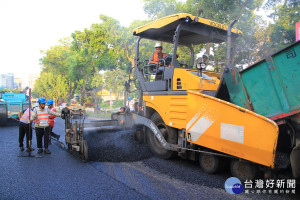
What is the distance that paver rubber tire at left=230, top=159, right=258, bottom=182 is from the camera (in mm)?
3414

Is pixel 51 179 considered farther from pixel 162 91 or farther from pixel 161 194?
pixel 162 91

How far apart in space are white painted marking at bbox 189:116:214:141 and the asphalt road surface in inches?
27.5

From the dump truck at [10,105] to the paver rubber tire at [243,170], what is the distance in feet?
37.7

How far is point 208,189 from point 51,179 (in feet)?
8.53

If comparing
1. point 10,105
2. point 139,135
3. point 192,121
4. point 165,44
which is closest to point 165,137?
point 192,121

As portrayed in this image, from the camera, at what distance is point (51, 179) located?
4000mm

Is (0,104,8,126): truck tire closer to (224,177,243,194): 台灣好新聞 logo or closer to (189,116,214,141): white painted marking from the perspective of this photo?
(189,116,214,141): white painted marking

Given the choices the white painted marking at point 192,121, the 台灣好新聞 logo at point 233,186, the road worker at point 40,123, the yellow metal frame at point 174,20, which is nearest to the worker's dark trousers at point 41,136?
the road worker at point 40,123

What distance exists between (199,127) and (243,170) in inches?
35.8

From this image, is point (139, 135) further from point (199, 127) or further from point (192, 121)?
point (199, 127)

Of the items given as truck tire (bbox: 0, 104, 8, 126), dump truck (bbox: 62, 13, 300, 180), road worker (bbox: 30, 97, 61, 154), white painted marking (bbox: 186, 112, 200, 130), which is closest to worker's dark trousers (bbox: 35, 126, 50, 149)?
road worker (bbox: 30, 97, 61, 154)

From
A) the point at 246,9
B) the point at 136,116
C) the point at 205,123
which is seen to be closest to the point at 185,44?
the point at 136,116

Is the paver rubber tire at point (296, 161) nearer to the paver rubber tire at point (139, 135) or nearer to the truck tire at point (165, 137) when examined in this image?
the truck tire at point (165, 137)

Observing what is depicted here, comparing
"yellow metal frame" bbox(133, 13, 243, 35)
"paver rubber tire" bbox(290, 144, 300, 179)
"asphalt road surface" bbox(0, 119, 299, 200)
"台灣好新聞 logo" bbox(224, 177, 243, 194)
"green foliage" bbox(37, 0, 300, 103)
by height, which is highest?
"green foliage" bbox(37, 0, 300, 103)
